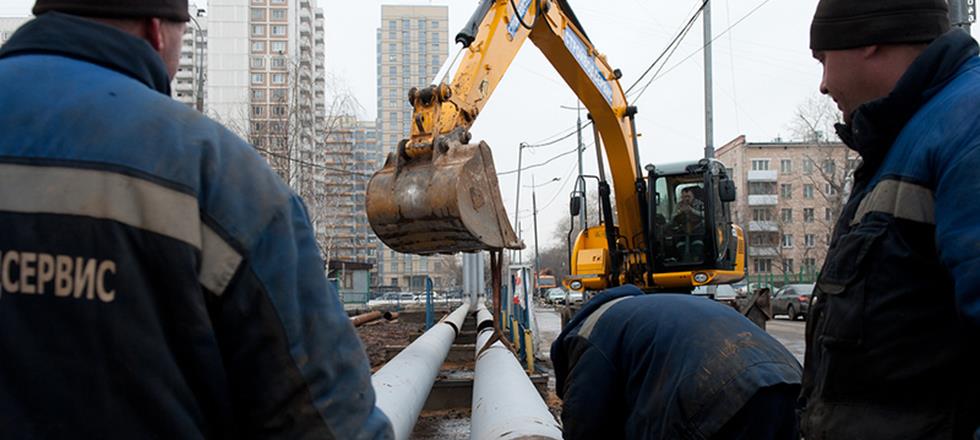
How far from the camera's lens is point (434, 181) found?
5312 millimetres

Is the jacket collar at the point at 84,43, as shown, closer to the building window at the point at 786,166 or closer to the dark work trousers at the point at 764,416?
the dark work trousers at the point at 764,416

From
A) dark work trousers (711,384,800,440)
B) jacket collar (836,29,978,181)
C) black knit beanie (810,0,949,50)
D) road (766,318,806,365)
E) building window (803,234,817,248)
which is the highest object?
building window (803,234,817,248)

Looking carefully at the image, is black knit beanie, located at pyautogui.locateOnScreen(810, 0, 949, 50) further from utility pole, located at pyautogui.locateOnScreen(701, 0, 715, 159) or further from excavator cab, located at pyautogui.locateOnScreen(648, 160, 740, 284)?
utility pole, located at pyautogui.locateOnScreen(701, 0, 715, 159)

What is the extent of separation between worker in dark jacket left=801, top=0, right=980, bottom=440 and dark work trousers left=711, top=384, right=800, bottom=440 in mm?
505

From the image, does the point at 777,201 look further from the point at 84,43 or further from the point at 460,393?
the point at 84,43

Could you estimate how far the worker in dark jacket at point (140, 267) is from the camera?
117 cm

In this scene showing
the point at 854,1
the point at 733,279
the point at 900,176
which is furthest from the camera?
the point at 733,279

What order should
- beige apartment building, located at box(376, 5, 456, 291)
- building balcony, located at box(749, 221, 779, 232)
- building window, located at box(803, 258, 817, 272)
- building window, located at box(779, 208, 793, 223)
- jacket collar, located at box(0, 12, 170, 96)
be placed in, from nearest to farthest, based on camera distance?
jacket collar, located at box(0, 12, 170, 96), building window, located at box(803, 258, 817, 272), building balcony, located at box(749, 221, 779, 232), building window, located at box(779, 208, 793, 223), beige apartment building, located at box(376, 5, 456, 291)

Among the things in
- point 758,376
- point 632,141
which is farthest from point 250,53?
point 758,376

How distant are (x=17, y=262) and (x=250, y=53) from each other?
73.5 m

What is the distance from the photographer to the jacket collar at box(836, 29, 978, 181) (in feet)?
5.90

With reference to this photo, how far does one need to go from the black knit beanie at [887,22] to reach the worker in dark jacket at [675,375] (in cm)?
106

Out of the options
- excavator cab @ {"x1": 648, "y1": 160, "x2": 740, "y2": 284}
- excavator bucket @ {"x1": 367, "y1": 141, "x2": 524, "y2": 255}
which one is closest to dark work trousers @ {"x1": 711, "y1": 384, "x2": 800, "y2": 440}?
excavator bucket @ {"x1": 367, "y1": 141, "x2": 524, "y2": 255}

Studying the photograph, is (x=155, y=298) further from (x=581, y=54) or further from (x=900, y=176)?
(x=581, y=54)
